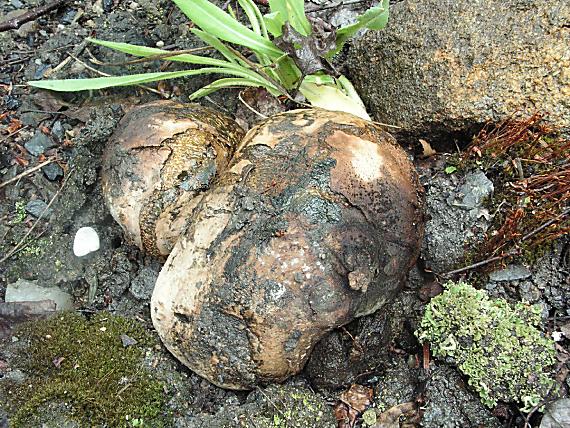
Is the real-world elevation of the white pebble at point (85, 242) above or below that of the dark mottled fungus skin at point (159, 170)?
below

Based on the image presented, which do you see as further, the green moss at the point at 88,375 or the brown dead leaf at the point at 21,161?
the brown dead leaf at the point at 21,161

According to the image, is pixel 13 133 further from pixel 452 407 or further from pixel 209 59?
pixel 452 407

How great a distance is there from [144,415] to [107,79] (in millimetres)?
1364

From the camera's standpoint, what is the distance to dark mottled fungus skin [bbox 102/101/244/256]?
7.25 ft

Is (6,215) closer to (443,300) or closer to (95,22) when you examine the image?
(95,22)

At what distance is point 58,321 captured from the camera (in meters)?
2.36

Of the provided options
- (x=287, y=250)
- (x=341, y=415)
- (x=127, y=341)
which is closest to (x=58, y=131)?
(x=127, y=341)

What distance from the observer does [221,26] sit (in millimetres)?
2371

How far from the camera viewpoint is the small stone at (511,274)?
234 cm

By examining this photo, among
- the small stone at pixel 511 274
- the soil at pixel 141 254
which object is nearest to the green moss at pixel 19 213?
the soil at pixel 141 254

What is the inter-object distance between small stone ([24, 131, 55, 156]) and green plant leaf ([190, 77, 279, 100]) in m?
0.78

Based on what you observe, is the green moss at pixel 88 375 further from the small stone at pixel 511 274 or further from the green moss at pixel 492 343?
the small stone at pixel 511 274

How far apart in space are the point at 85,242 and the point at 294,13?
52.2 inches

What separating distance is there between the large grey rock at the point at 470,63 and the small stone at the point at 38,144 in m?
1.60
